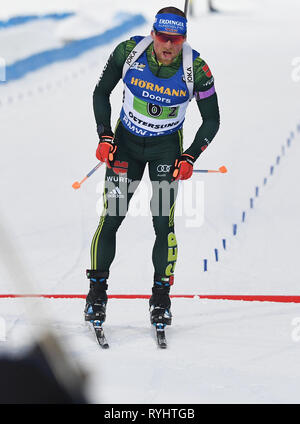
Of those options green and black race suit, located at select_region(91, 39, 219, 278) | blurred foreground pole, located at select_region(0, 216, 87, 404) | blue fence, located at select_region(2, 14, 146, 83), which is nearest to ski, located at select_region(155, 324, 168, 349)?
green and black race suit, located at select_region(91, 39, 219, 278)

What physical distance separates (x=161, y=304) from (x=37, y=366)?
357 cm

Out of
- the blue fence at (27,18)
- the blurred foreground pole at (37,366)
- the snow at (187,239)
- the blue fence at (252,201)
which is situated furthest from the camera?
the blue fence at (27,18)

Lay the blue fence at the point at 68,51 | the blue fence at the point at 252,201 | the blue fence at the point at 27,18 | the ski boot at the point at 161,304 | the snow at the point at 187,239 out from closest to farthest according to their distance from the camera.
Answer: the snow at the point at 187,239 < the ski boot at the point at 161,304 < the blue fence at the point at 252,201 < the blue fence at the point at 68,51 < the blue fence at the point at 27,18

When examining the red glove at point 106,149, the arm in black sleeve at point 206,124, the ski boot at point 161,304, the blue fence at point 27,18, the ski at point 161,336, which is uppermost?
the blue fence at point 27,18

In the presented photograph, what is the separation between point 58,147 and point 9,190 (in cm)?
266

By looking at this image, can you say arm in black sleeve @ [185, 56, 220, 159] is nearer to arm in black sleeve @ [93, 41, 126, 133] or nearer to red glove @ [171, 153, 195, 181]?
red glove @ [171, 153, 195, 181]

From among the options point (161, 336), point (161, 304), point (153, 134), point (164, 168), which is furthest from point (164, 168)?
point (161, 336)

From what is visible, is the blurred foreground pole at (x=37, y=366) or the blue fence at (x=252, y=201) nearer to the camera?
the blurred foreground pole at (x=37, y=366)

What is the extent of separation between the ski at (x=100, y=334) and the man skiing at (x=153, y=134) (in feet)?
0.11

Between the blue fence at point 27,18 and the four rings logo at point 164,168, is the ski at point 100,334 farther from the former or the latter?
the blue fence at point 27,18

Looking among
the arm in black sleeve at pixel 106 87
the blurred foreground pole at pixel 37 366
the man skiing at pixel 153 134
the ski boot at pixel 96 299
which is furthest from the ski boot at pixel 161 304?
the blurred foreground pole at pixel 37 366

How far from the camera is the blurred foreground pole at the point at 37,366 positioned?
0.86 m

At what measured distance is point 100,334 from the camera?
4285 mm

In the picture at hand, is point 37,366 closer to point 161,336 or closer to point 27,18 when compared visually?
point 161,336
